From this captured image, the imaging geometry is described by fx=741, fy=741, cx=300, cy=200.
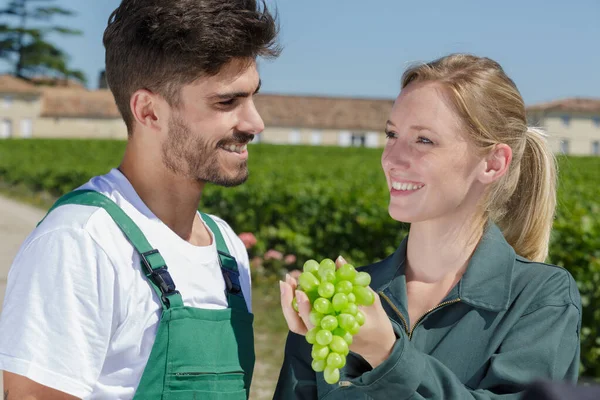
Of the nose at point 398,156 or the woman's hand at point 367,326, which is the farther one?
the nose at point 398,156

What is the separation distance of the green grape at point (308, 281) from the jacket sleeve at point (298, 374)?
0.44 metres

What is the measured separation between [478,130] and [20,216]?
671 inches

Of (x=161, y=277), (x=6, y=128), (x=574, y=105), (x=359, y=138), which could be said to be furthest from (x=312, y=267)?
(x=574, y=105)

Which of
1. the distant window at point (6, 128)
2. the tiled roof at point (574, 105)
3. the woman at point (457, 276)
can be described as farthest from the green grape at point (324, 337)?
the tiled roof at point (574, 105)

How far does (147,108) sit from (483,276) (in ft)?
3.56

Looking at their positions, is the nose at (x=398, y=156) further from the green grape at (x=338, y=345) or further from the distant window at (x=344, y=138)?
the distant window at (x=344, y=138)

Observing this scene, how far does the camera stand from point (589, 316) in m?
6.14

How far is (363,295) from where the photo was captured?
1.67m

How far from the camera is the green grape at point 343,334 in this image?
5.36 feet

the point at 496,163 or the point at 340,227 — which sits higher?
the point at 496,163

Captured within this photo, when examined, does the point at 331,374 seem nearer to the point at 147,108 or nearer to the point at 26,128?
the point at 147,108

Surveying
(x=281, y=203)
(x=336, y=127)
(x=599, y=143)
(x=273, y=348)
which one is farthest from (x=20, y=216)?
(x=599, y=143)

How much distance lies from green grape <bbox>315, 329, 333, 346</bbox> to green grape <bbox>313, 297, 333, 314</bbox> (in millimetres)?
44

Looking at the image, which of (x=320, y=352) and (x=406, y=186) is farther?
(x=406, y=186)
